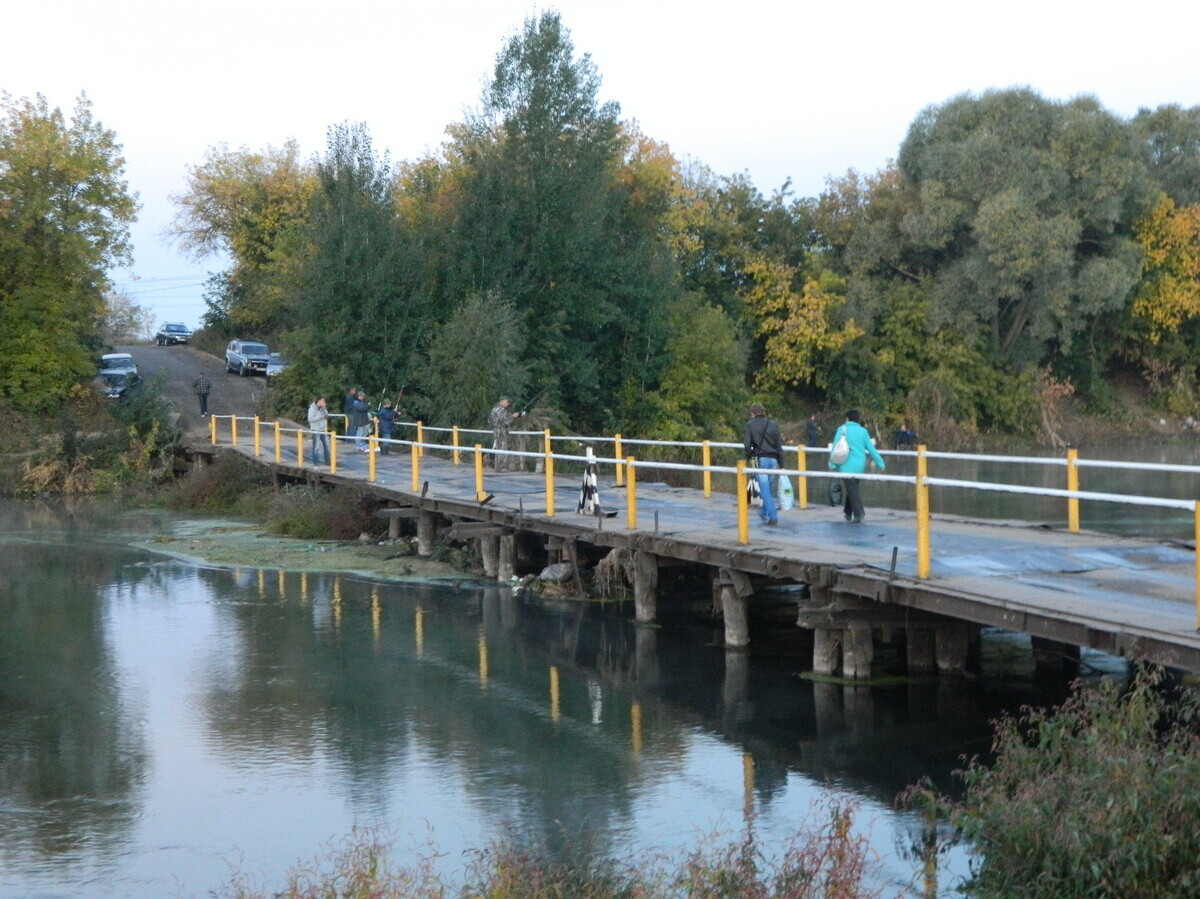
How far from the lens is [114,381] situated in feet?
157

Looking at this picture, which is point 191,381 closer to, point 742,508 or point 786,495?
point 786,495

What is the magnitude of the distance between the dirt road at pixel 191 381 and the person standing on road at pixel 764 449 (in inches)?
1057

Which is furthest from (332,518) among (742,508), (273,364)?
(273,364)

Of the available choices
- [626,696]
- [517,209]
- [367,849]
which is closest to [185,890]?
[367,849]

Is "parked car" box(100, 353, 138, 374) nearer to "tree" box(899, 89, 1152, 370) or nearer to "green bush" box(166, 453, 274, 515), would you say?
"green bush" box(166, 453, 274, 515)

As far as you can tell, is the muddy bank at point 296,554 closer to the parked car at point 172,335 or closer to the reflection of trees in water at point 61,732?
the reflection of trees in water at point 61,732

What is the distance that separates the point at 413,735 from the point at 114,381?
3797cm

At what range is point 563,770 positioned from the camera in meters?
12.1

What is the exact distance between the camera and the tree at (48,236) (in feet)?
139

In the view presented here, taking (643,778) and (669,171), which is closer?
(643,778)

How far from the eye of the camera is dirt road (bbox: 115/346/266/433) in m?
47.9

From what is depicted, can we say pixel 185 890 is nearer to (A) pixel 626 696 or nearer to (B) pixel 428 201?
(A) pixel 626 696

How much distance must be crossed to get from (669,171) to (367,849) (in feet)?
149

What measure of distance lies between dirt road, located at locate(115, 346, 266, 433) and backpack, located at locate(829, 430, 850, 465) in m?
28.2
